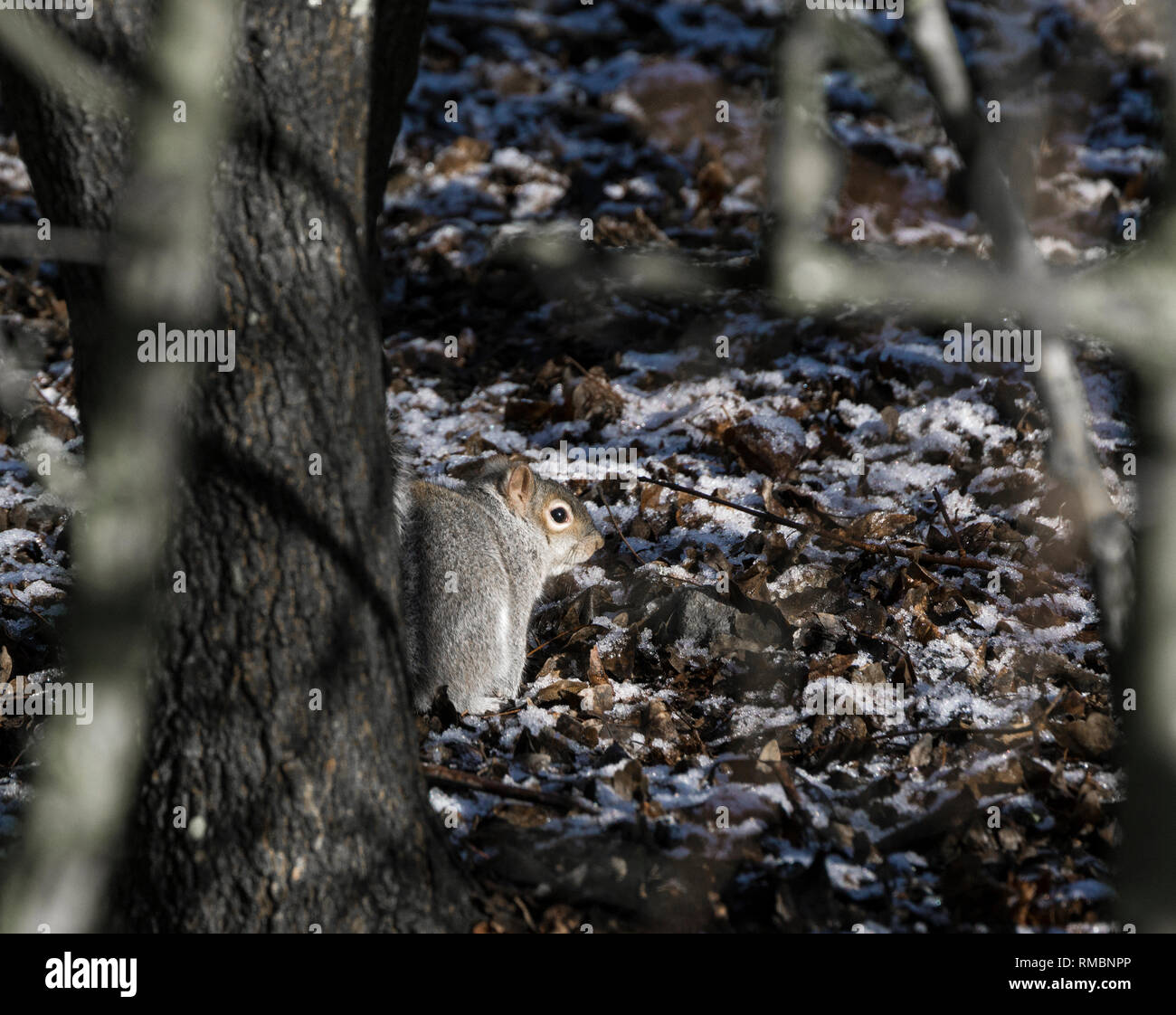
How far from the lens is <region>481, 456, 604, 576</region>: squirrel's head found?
14.5ft

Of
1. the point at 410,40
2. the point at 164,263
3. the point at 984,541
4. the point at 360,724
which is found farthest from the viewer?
the point at 984,541

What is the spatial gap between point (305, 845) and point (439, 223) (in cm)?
552

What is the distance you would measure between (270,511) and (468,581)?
5.81 feet

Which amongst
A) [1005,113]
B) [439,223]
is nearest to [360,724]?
[439,223]

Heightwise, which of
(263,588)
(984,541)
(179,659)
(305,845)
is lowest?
(305,845)

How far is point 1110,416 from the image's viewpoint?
493cm

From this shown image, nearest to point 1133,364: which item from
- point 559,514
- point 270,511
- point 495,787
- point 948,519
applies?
point 270,511

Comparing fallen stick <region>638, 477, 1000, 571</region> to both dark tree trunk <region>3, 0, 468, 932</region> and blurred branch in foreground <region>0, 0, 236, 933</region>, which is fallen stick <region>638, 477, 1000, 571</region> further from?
blurred branch in foreground <region>0, 0, 236, 933</region>

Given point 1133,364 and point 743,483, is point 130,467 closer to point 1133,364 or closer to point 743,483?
point 1133,364

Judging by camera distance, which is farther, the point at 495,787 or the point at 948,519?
the point at 948,519

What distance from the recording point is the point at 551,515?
4453 millimetres

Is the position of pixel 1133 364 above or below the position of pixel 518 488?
below

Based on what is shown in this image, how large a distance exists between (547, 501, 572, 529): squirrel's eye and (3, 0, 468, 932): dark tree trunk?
86.5 inches

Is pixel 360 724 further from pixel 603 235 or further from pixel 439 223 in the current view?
pixel 439 223
